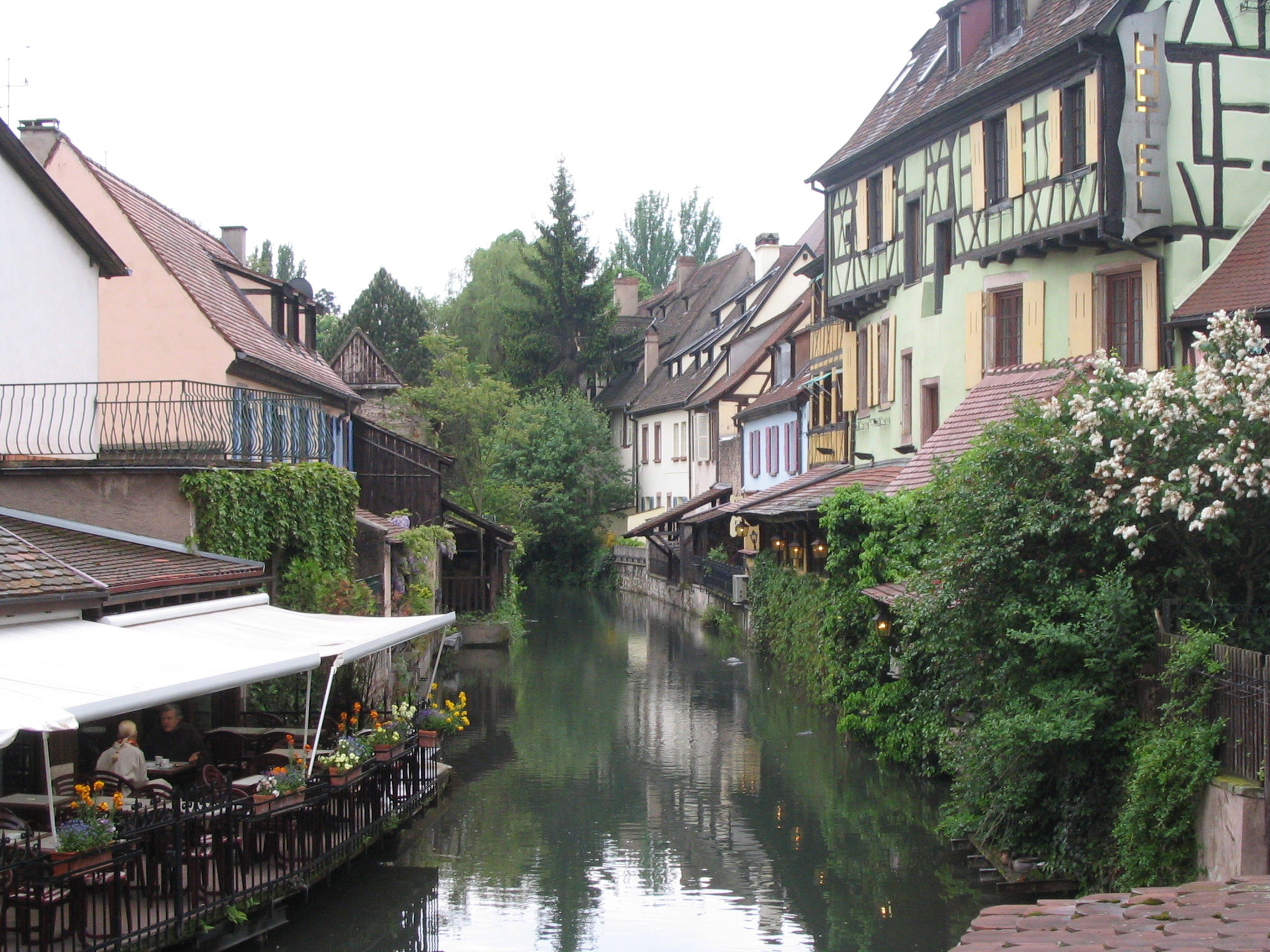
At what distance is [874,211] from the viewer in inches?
1048

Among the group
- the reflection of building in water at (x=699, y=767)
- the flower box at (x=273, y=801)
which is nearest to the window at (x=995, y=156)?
the reflection of building in water at (x=699, y=767)

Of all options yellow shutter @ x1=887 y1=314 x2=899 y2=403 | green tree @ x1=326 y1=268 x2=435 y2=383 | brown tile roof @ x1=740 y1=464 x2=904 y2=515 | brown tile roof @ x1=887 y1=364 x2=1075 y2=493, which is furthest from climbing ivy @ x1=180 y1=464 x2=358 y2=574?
green tree @ x1=326 y1=268 x2=435 y2=383

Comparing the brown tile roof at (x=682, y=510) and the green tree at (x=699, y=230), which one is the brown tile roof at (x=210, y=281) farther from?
the green tree at (x=699, y=230)

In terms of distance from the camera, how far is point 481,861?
1395 cm

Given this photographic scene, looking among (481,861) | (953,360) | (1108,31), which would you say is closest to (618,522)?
(953,360)

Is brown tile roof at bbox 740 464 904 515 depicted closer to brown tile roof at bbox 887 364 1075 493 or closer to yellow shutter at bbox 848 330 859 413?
yellow shutter at bbox 848 330 859 413

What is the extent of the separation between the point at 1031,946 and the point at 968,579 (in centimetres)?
638

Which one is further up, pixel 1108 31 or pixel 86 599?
pixel 1108 31

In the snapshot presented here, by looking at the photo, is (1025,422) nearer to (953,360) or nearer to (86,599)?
(86,599)

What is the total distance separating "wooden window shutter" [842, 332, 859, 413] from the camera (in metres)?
28.4

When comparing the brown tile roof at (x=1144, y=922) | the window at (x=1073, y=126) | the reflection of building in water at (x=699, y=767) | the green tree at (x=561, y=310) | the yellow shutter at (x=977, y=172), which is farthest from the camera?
the green tree at (x=561, y=310)

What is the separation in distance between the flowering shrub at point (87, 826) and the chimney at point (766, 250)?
4036 centimetres

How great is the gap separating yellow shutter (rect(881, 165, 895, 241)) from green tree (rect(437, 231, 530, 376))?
3583 centimetres

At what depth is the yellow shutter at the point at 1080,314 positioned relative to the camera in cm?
2000
